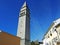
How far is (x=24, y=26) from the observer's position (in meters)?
45.5

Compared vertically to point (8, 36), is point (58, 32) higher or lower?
lower

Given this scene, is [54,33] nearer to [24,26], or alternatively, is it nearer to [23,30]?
[23,30]

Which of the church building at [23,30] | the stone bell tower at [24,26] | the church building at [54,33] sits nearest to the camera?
the church building at [54,33]

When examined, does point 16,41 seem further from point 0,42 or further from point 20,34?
point 20,34

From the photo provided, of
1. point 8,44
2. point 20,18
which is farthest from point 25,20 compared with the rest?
point 8,44

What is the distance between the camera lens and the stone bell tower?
43031mm

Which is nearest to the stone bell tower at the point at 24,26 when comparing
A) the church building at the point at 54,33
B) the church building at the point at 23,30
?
the church building at the point at 23,30

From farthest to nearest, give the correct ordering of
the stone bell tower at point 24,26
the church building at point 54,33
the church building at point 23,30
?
the stone bell tower at point 24,26
the church building at point 23,30
the church building at point 54,33

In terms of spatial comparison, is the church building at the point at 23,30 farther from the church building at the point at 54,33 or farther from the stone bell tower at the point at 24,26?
the church building at the point at 54,33

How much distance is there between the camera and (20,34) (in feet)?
146

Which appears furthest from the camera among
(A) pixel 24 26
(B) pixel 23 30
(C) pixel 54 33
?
(A) pixel 24 26

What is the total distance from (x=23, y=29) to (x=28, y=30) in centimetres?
279

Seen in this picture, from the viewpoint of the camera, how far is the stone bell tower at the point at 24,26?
43031mm

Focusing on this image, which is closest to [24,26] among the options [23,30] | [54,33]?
[23,30]
